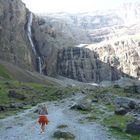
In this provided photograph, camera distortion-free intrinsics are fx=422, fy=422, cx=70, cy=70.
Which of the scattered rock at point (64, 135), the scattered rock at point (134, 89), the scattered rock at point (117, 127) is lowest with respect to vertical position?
the scattered rock at point (134, 89)

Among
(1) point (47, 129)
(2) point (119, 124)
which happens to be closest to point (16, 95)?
(1) point (47, 129)

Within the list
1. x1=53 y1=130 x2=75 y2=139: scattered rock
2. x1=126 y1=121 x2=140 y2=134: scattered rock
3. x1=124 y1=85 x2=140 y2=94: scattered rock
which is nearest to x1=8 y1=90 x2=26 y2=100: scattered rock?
x1=124 y1=85 x2=140 y2=94: scattered rock

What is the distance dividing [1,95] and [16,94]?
197 inches

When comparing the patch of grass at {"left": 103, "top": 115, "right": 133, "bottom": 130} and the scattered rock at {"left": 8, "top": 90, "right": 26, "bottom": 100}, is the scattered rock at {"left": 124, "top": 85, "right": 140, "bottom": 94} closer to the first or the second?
the scattered rock at {"left": 8, "top": 90, "right": 26, "bottom": 100}

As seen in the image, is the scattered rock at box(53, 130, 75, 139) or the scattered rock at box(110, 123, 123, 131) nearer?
the scattered rock at box(53, 130, 75, 139)

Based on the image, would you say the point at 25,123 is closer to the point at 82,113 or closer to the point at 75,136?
the point at 82,113

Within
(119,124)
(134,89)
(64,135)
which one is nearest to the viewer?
(64,135)

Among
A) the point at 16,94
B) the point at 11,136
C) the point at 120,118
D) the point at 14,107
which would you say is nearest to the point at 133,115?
the point at 120,118

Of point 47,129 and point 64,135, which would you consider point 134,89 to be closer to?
point 47,129

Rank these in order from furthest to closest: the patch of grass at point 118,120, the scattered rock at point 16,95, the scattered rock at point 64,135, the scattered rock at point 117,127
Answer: the scattered rock at point 16,95 → the patch of grass at point 118,120 → the scattered rock at point 117,127 → the scattered rock at point 64,135

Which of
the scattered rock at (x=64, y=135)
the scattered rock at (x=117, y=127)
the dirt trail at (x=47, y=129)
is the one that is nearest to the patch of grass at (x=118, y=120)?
the scattered rock at (x=117, y=127)

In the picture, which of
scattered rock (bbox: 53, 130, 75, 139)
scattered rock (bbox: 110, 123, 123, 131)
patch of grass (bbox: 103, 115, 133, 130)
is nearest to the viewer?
scattered rock (bbox: 53, 130, 75, 139)

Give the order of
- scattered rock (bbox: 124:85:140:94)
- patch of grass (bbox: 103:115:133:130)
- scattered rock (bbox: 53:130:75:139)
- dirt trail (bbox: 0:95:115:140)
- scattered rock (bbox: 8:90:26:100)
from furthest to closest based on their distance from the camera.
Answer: scattered rock (bbox: 124:85:140:94) → scattered rock (bbox: 8:90:26:100) → patch of grass (bbox: 103:115:133:130) → dirt trail (bbox: 0:95:115:140) → scattered rock (bbox: 53:130:75:139)

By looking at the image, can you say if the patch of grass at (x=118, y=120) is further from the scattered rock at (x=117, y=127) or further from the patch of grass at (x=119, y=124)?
the scattered rock at (x=117, y=127)
